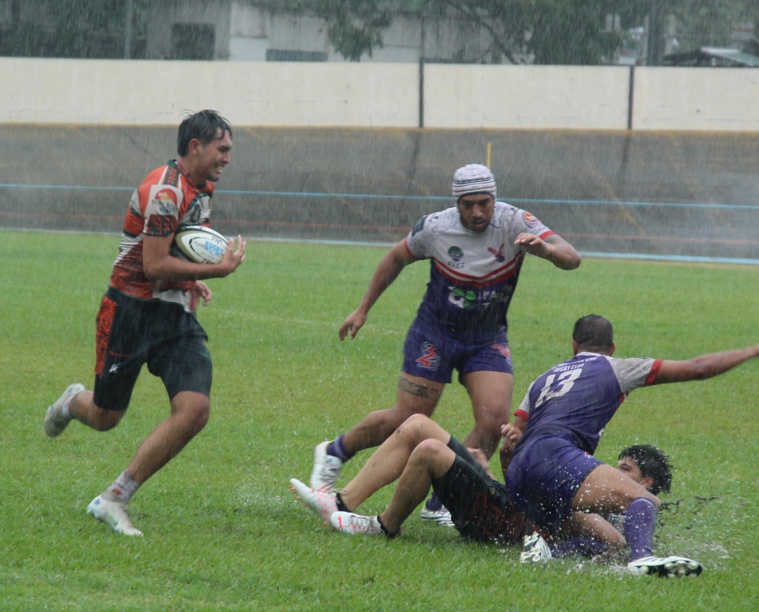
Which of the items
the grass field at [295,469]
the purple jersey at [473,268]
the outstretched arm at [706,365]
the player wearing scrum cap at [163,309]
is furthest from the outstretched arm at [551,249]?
the player wearing scrum cap at [163,309]

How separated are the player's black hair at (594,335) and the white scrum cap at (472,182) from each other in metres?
0.97

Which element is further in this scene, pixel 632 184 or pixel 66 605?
pixel 632 184

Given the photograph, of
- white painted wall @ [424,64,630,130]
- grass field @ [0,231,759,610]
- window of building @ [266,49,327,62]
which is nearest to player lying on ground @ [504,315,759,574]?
grass field @ [0,231,759,610]

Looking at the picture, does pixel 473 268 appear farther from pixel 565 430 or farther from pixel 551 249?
pixel 565 430

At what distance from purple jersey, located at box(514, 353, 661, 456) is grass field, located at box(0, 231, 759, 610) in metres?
0.59

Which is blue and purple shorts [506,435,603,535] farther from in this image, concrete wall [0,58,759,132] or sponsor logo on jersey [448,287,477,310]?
concrete wall [0,58,759,132]

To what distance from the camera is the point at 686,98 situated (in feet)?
116

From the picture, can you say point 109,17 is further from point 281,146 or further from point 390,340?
point 390,340

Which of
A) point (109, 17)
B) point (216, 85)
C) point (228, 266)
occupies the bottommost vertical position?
point (228, 266)

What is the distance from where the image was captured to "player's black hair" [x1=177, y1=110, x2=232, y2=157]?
17.4 ft

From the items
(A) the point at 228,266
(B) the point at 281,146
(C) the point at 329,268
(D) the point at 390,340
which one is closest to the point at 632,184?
(B) the point at 281,146

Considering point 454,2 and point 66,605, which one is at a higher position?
point 454,2

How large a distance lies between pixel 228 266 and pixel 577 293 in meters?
11.2

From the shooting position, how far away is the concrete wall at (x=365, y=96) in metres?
35.4
